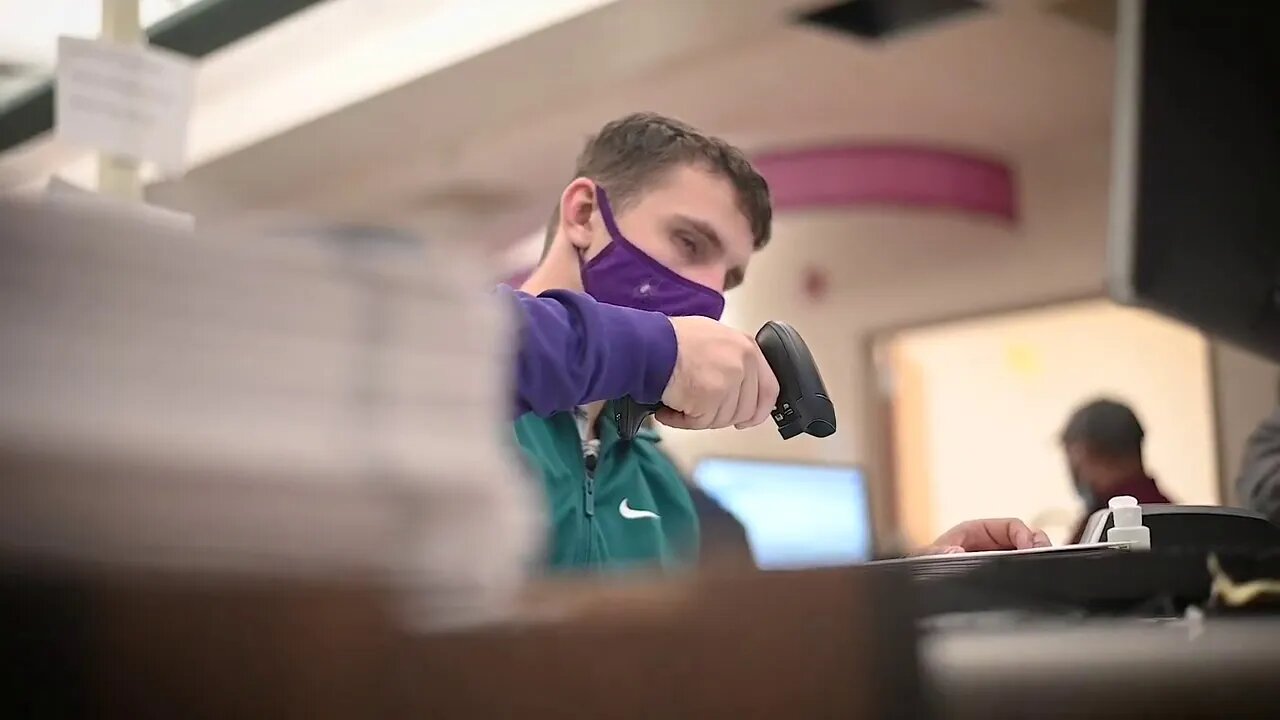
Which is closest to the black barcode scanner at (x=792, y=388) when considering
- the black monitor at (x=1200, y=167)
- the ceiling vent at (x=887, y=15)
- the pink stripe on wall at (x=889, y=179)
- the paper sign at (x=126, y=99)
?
the pink stripe on wall at (x=889, y=179)

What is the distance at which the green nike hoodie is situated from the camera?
343 millimetres

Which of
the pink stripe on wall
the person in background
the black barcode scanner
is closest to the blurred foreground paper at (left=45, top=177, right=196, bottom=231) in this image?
the black barcode scanner

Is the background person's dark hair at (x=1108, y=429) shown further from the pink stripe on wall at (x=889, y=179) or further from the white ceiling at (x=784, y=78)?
the white ceiling at (x=784, y=78)

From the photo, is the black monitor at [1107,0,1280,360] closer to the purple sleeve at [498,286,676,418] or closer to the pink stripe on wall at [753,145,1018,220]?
the pink stripe on wall at [753,145,1018,220]

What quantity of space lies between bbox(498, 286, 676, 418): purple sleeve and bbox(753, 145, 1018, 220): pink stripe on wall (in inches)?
8.5

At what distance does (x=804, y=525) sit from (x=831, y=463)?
0.21 metres

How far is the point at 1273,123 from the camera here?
33.7 inches

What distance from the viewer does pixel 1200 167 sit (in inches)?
31.7

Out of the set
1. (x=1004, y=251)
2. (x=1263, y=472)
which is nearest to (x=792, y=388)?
(x=1263, y=472)

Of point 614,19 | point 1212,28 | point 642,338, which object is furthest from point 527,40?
point 642,338

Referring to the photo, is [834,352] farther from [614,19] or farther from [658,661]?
[614,19]

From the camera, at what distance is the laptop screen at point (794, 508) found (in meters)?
0.24

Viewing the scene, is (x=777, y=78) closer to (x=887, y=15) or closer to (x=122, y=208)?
(x=887, y=15)

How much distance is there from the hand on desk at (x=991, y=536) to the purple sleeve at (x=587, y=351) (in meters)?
0.15
